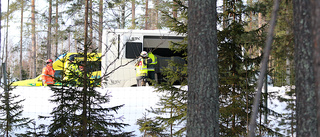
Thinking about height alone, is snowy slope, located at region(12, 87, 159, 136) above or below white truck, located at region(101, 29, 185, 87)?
below

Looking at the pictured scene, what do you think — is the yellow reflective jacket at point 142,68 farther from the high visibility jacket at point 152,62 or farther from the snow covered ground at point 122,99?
the snow covered ground at point 122,99

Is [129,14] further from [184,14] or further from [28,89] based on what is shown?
[184,14]

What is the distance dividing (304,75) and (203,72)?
3.39 ft

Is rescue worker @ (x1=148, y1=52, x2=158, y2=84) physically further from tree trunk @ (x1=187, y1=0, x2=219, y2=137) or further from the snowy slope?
tree trunk @ (x1=187, y1=0, x2=219, y2=137)

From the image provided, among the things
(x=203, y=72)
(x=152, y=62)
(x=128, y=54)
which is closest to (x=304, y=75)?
(x=203, y=72)

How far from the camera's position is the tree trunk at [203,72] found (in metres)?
3.40

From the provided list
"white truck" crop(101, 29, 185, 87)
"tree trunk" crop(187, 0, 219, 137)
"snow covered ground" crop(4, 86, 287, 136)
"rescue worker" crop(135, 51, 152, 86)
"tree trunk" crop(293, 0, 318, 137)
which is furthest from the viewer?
"white truck" crop(101, 29, 185, 87)

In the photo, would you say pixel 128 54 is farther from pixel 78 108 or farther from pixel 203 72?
pixel 203 72

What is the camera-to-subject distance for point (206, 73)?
11.2 feet

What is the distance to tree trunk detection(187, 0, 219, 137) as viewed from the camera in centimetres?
340

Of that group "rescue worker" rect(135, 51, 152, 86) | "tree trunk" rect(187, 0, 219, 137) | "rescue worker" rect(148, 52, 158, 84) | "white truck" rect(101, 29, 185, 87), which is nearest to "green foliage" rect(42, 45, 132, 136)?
"tree trunk" rect(187, 0, 219, 137)

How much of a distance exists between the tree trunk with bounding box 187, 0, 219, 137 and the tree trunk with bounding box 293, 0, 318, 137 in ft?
2.94

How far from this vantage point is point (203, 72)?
340 centimetres

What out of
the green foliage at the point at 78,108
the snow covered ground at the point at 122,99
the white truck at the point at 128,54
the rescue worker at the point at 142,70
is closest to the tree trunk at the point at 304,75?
the green foliage at the point at 78,108
